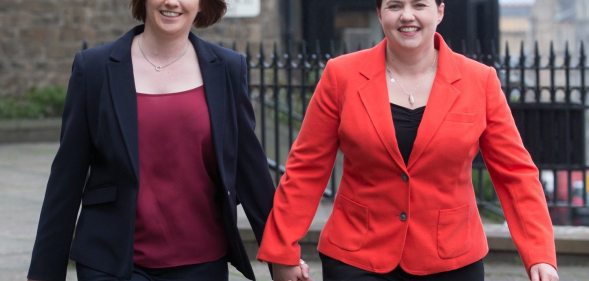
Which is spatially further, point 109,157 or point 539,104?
point 539,104

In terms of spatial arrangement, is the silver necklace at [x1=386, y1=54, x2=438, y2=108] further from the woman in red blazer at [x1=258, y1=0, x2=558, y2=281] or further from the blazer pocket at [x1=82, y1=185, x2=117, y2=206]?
the blazer pocket at [x1=82, y1=185, x2=117, y2=206]

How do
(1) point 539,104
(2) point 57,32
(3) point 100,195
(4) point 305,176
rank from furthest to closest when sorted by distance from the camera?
(2) point 57,32, (1) point 539,104, (4) point 305,176, (3) point 100,195

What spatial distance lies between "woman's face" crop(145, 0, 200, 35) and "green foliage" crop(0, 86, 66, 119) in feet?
40.5

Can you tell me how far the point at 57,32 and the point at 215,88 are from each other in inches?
533

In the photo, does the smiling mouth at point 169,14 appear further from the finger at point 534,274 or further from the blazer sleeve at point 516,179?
the finger at point 534,274

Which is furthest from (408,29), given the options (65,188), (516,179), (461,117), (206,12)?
(65,188)

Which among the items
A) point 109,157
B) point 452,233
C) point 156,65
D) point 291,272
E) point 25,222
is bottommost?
point 25,222

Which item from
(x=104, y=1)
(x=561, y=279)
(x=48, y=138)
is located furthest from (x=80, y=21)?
(x=561, y=279)

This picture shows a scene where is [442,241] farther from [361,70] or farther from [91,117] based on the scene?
[91,117]

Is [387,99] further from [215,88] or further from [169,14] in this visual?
[169,14]

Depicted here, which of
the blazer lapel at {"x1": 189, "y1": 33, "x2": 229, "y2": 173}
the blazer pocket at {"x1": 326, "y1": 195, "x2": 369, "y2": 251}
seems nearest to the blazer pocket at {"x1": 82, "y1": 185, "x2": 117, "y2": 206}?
the blazer lapel at {"x1": 189, "y1": 33, "x2": 229, "y2": 173}

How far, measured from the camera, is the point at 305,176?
429 cm

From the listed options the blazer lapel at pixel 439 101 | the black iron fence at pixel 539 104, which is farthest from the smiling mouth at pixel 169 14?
the black iron fence at pixel 539 104

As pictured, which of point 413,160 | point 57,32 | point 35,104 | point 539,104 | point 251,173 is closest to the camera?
point 413,160
